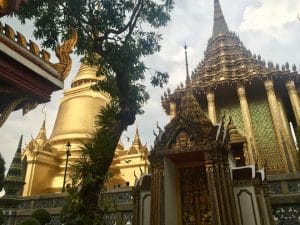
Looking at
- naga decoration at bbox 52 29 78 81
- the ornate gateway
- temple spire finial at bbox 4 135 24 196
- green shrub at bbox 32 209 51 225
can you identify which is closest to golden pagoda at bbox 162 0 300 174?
the ornate gateway

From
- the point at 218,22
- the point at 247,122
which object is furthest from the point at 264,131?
the point at 218,22

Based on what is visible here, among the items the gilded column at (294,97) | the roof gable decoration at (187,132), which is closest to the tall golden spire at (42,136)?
the roof gable decoration at (187,132)

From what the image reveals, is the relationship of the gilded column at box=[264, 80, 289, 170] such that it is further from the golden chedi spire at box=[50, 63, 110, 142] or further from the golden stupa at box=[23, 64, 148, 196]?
the golden chedi spire at box=[50, 63, 110, 142]

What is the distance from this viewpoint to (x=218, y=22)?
33062 mm

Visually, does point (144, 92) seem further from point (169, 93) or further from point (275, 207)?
point (169, 93)

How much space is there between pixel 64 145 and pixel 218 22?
2246 cm

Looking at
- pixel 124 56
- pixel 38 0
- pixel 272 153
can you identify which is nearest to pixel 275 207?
pixel 124 56

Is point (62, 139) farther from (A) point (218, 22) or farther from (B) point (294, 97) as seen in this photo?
(A) point (218, 22)

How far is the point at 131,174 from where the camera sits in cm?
2214

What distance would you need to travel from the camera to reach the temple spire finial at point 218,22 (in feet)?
102

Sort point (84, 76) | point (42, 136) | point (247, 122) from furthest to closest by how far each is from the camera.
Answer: point (84, 76) → point (42, 136) → point (247, 122)

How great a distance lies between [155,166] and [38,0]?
503 centimetres

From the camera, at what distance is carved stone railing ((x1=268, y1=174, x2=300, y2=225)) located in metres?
7.43

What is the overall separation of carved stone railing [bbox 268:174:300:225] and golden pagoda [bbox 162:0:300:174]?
10.6 m
